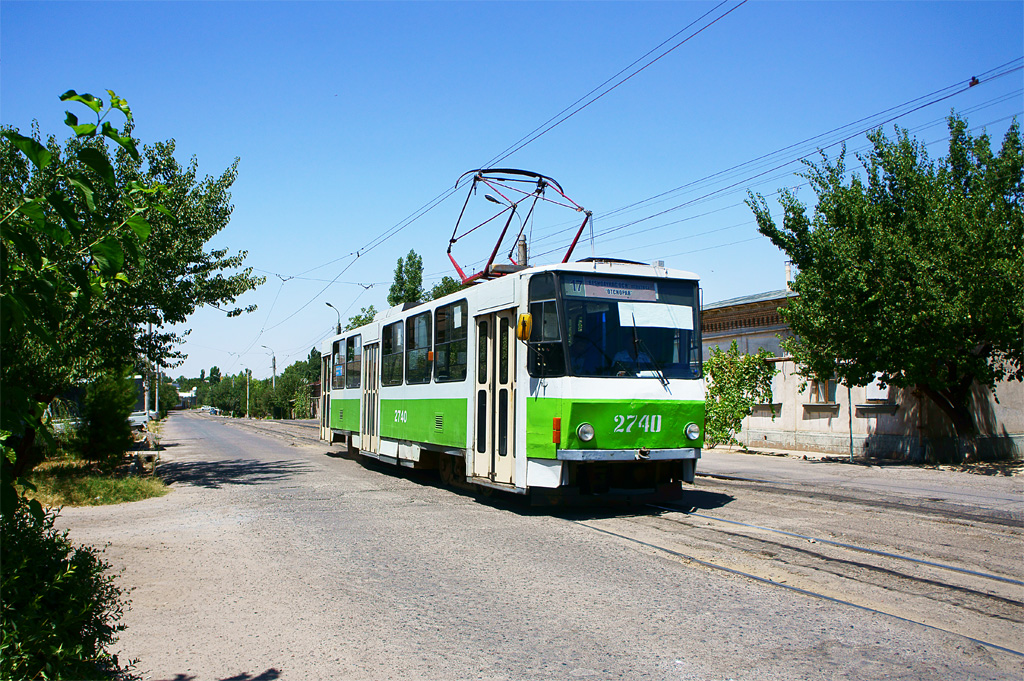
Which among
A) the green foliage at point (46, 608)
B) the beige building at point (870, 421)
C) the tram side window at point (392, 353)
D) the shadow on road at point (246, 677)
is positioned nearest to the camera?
the green foliage at point (46, 608)

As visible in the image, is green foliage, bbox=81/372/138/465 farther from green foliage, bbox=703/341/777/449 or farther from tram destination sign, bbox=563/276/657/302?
green foliage, bbox=703/341/777/449

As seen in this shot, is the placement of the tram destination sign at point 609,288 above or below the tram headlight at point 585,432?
above

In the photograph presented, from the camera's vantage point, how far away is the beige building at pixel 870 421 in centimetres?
2062

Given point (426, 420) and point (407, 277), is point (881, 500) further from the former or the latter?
point (407, 277)

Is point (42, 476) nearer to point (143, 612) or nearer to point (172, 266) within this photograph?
point (172, 266)

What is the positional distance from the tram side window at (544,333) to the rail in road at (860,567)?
2017 millimetres

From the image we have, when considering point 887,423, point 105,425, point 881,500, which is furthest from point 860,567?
point 887,423

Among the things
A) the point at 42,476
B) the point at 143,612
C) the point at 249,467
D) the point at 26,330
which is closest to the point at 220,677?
the point at 143,612

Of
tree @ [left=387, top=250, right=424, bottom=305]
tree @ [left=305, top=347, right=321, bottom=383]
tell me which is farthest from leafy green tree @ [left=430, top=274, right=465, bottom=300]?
tree @ [left=305, top=347, right=321, bottom=383]

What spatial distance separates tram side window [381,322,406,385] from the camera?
14898mm

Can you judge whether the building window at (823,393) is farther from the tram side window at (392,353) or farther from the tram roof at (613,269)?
the tram roof at (613,269)

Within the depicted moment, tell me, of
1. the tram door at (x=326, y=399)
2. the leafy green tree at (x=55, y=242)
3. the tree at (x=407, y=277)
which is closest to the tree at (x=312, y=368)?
the tree at (x=407, y=277)

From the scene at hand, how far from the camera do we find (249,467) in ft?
61.0

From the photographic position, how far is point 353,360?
61.2 feet
